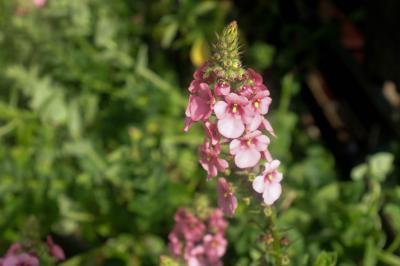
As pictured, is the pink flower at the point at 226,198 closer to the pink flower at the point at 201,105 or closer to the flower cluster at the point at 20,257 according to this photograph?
the pink flower at the point at 201,105

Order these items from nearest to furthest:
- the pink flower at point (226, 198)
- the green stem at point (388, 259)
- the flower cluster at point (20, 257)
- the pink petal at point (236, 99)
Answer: the pink petal at point (236, 99)
the pink flower at point (226, 198)
the flower cluster at point (20, 257)
the green stem at point (388, 259)

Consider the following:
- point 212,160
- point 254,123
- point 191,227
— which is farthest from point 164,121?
point 254,123

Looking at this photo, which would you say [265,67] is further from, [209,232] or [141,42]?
[209,232]

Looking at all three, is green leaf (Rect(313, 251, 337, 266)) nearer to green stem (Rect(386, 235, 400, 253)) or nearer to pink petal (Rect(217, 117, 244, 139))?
pink petal (Rect(217, 117, 244, 139))

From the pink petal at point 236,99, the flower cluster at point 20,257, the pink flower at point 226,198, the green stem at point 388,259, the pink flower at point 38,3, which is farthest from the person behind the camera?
the pink flower at point 38,3

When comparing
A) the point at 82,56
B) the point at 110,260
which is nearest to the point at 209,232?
the point at 110,260

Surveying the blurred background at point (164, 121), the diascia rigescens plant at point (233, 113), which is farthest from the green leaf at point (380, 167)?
the diascia rigescens plant at point (233, 113)
